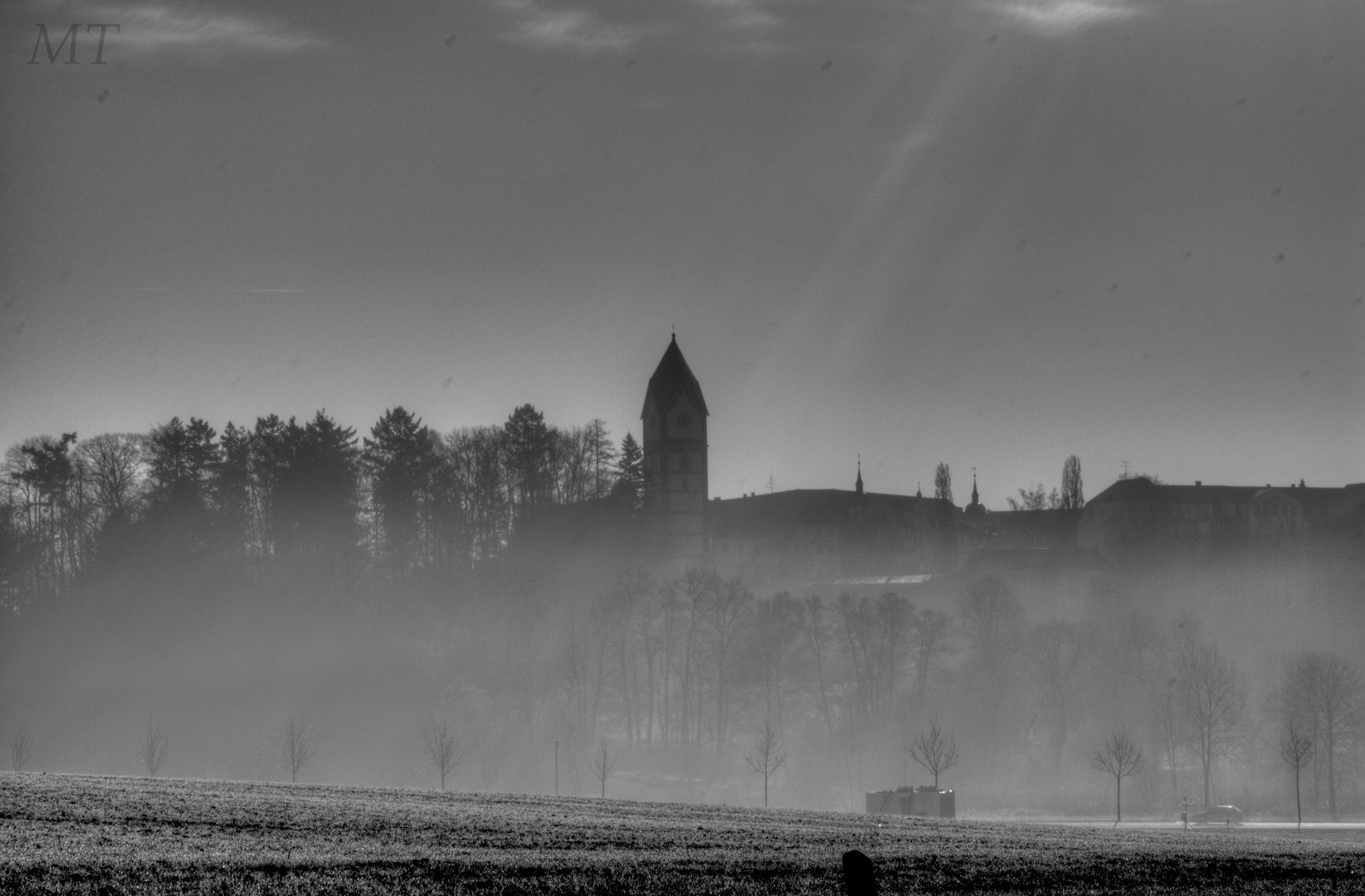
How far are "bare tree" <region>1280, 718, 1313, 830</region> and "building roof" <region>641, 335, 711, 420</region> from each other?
244 ft

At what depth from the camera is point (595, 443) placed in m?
128

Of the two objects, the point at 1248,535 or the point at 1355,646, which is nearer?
the point at 1355,646

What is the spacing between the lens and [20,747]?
8069 cm

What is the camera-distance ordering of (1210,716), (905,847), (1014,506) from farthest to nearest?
(1014,506)
(1210,716)
(905,847)

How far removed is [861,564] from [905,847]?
469 feet

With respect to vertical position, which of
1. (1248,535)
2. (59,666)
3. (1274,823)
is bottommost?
(1274,823)

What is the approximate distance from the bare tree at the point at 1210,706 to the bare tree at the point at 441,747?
141ft

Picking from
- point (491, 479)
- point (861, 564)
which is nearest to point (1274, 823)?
point (491, 479)

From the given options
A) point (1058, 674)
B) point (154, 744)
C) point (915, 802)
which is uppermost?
point (1058, 674)

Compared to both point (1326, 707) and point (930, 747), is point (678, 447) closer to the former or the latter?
point (930, 747)

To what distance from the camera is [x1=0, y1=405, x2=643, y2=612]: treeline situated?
104438mm

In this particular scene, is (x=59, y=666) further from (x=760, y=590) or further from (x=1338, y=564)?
(x=1338, y=564)

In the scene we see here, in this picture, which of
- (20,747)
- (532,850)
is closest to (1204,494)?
(20,747)

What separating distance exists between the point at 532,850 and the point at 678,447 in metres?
128
